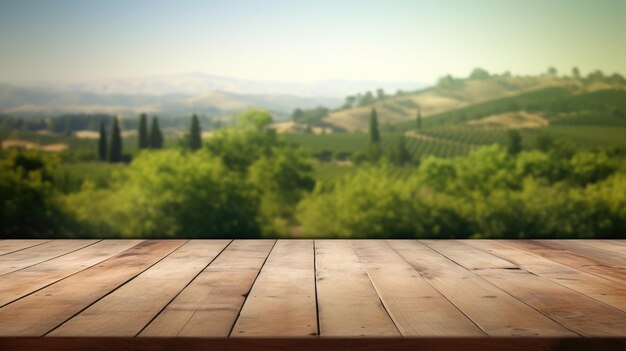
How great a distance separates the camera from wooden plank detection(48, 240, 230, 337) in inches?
61.9

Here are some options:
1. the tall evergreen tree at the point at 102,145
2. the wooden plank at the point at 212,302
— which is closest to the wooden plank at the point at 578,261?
the wooden plank at the point at 212,302

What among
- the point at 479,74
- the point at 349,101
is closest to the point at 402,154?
A: the point at 349,101

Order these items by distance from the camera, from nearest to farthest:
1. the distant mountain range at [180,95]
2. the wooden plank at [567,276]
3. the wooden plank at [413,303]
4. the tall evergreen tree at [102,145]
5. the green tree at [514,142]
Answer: the wooden plank at [413,303] < the wooden plank at [567,276] < the tall evergreen tree at [102,145] < the green tree at [514,142] < the distant mountain range at [180,95]

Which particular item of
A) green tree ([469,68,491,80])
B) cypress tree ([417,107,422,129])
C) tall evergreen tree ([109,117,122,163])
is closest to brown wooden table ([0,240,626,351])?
tall evergreen tree ([109,117,122,163])

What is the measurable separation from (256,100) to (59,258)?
9.21 feet

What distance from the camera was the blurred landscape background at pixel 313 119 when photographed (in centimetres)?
516

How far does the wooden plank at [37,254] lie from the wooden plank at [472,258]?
1903mm

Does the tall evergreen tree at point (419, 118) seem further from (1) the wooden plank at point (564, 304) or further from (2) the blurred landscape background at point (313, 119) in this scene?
(1) the wooden plank at point (564, 304)

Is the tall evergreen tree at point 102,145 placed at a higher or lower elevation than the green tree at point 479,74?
lower

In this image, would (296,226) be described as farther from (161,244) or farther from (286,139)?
(161,244)

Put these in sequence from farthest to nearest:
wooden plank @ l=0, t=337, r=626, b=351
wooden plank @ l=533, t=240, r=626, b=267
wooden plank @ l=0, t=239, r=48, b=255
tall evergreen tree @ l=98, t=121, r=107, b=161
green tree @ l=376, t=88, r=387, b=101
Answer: green tree @ l=376, t=88, r=387, b=101
tall evergreen tree @ l=98, t=121, r=107, b=161
wooden plank @ l=0, t=239, r=48, b=255
wooden plank @ l=533, t=240, r=626, b=267
wooden plank @ l=0, t=337, r=626, b=351

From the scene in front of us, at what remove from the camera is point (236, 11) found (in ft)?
17.8

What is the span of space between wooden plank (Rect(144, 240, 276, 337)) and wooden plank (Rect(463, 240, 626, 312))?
112cm

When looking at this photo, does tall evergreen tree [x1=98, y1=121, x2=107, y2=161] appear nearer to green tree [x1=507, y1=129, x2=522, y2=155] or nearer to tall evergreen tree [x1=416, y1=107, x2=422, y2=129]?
tall evergreen tree [x1=416, y1=107, x2=422, y2=129]
